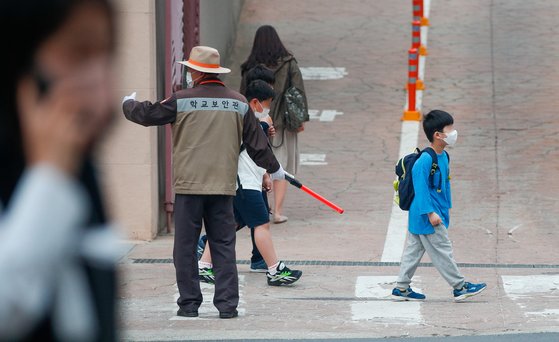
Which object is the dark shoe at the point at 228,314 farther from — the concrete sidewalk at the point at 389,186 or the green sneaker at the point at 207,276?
the green sneaker at the point at 207,276

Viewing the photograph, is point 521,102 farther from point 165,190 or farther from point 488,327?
point 488,327

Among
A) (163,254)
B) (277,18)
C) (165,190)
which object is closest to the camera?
(163,254)

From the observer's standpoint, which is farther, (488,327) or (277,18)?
(277,18)

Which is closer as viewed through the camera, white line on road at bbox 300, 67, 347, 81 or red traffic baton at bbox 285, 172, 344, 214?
red traffic baton at bbox 285, 172, 344, 214

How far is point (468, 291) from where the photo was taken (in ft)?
26.5

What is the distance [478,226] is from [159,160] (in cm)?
302

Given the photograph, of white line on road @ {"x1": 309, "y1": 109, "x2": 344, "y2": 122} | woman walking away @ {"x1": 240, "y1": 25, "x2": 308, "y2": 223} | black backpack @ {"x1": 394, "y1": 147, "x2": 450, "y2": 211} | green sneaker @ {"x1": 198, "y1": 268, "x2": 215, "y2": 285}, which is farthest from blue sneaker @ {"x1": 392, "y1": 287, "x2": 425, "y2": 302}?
white line on road @ {"x1": 309, "y1": 109, "x2": 344, "y2": 122}

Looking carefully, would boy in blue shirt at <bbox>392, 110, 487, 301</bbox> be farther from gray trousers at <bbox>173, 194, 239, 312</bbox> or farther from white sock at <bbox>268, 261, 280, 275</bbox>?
gray trousers at <bbox>173, 194, 239, 312</bbox>

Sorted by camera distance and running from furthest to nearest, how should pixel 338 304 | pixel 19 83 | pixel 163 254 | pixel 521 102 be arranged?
pixel 521 102
pixel 163 254
pixel 338 304
pixel 19 83

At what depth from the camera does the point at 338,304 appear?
8.02 m

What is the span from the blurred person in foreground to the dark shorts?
22.5 feet

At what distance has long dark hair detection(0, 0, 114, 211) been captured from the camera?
4.90 feet

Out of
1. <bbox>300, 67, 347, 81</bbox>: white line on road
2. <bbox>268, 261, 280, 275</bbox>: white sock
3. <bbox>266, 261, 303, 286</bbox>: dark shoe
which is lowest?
<bbox>266, 261, 303, 286</bbox>: dark shoe

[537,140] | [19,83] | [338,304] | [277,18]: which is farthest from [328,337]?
[277,18]
